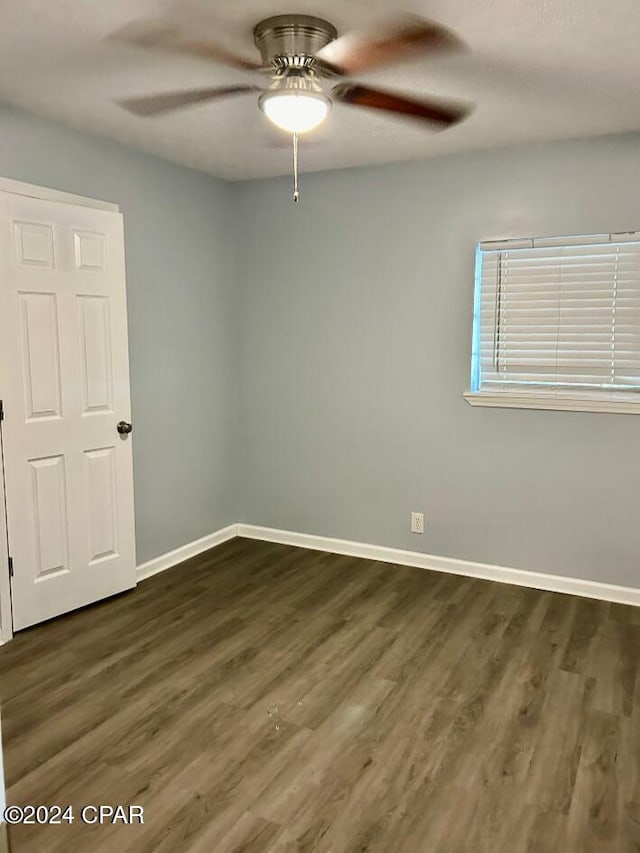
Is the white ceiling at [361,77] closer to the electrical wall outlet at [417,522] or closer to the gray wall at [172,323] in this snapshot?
the gray wall at [172,323]

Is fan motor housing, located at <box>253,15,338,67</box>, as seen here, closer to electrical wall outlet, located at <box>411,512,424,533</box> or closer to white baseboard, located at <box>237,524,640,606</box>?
electrical wall outlet, located at <box>411,512,424,533</box>

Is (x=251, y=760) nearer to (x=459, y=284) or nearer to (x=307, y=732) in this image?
(x=307, y=732)

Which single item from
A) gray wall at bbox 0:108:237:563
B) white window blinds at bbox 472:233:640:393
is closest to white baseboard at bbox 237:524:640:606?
gray wall at bbox 0:108:237:563

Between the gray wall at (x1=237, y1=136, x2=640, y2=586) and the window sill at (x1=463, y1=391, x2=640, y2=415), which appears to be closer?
the window sill at (x1=463, y1=391, x2=640, y2=415)

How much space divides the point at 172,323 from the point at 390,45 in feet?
7.33

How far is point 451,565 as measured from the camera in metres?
4.05

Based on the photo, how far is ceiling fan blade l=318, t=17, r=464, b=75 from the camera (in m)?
2.17

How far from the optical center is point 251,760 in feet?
7.45

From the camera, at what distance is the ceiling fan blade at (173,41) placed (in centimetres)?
216

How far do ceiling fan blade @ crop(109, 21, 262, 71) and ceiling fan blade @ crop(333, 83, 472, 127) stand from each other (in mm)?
Answer: 454

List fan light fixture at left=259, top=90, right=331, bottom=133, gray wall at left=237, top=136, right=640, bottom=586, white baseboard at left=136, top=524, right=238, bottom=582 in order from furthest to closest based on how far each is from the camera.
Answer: white baseboard at left=136, top=524, right=238, bottom=582
gray wall at left=237, top=136, right=640, bottom=586
fan light fixture at left=259, top=90, right=331, bottom=133

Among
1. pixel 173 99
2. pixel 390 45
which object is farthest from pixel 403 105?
pixel 173 99

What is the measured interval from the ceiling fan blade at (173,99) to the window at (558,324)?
1.71 m

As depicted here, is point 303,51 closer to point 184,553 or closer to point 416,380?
point 416,380
